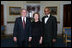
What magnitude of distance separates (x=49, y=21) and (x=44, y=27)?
0.22 m

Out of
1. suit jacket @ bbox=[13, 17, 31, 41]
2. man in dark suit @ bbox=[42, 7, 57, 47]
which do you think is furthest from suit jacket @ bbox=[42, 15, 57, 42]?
suit jacket @ bbox=[13, 17, 31, 41]

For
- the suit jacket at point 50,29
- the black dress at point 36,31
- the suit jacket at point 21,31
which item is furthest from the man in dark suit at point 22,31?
the suit jacket at point 50,29

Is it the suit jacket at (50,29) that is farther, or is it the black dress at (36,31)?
the suit jacket at (50,29)

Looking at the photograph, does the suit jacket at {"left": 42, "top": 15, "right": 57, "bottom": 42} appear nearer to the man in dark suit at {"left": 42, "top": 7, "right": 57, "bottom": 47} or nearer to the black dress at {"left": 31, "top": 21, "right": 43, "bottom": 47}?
the man in dark suit at {"left": 42, "top": 7, "right": 57, "bottom": 47}

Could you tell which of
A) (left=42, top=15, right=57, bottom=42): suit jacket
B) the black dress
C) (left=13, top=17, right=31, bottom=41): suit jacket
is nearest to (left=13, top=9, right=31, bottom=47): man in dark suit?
(left=13, top=17, right=31, bottom=41): suit jacket

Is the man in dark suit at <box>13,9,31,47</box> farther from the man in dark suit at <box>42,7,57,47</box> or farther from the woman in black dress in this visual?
the man in dark suit at <box>42,7,57,47</box>

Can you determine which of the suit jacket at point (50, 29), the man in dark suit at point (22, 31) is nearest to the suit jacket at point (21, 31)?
the man in dark suit at point (22, 31)

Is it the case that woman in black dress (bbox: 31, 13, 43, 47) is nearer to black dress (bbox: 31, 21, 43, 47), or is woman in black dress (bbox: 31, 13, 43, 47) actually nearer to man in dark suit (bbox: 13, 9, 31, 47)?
black dress (bbox: 31, 21, 43, 47)

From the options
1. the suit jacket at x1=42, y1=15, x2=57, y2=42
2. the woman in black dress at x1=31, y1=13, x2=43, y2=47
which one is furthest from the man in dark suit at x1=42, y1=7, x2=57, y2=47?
the woman in black dress at x1=31, y1=13, x2=43, y2=47

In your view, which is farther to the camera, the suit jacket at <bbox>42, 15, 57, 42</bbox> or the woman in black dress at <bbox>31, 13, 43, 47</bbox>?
the suit jacket at <bbox>42, 15, 57, 42</bbox>

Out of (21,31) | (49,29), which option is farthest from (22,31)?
(49,29)

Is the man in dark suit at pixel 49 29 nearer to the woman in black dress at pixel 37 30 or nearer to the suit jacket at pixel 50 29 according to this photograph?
the suit jacket at pixel 50 29

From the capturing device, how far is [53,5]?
10242mm

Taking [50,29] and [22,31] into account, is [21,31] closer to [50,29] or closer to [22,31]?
[22,31]
